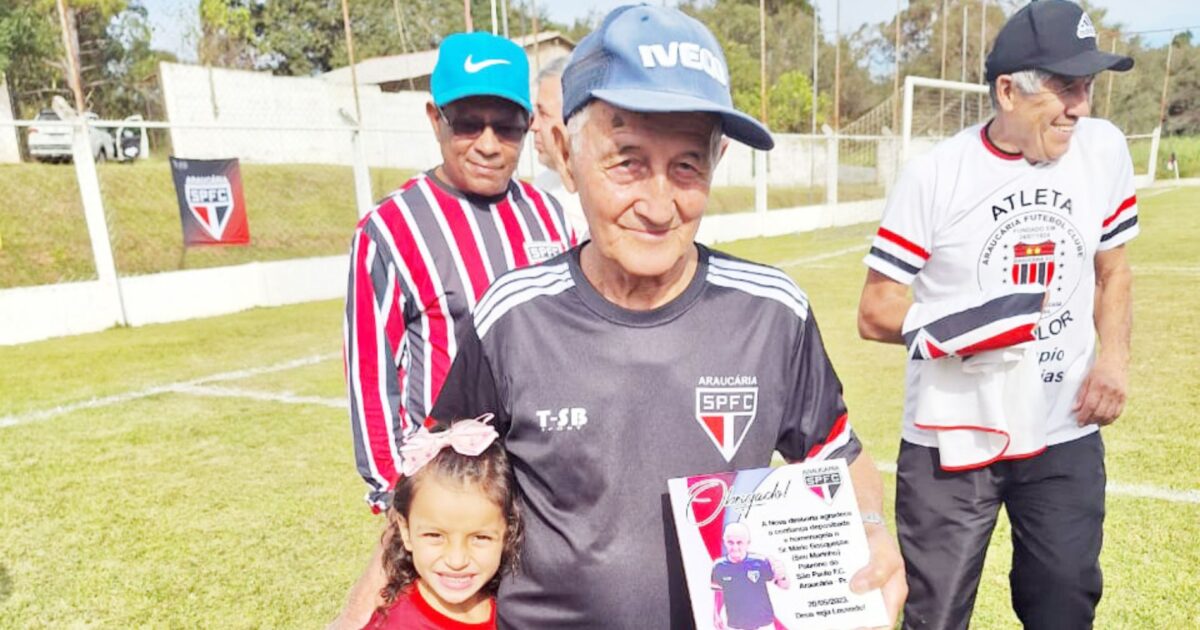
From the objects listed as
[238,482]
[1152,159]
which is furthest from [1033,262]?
[1152,159]

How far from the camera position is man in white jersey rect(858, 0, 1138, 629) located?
2.60 m

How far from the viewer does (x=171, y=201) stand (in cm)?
1719

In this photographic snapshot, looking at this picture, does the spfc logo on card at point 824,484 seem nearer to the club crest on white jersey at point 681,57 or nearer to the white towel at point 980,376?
the club crest on white jersey at point 681,57

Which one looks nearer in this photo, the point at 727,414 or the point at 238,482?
the point at 727,414

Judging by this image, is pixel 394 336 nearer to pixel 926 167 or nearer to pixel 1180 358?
pixel 926 167

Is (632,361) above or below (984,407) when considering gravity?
above

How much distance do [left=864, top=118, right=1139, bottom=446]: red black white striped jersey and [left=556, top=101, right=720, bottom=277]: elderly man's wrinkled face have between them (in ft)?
4.89

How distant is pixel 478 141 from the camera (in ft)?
8.91

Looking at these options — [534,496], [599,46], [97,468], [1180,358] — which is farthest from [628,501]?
[1180,358]

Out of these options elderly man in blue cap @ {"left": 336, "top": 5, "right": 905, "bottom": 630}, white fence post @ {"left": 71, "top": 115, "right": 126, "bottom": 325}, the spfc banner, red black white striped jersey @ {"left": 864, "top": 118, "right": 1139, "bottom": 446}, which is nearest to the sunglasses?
elderly man in blue cap @ {"left": 336, "top": 5, "right": 905, "bottom": 630}

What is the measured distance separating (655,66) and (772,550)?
0.86 meters

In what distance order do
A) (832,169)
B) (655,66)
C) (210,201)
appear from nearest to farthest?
(655,66) → (210,201) → (832,169)

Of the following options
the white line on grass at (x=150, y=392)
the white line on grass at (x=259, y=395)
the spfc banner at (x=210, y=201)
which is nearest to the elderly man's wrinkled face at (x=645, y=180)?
the white line on grass at (x=259, y=395)

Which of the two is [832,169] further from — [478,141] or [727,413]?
[727,413]
